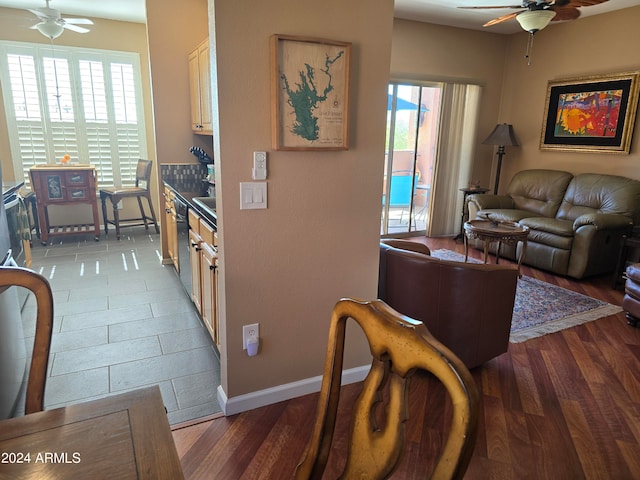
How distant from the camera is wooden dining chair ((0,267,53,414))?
1.09 metres

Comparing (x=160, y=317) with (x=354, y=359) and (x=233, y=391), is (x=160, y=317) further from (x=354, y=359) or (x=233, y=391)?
(x=354, y=359)

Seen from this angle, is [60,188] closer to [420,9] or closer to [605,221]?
[420,9]

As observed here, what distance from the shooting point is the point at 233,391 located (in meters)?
2.15

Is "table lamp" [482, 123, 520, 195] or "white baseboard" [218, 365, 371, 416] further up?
"table lamp" [482, 123, 520, 195]

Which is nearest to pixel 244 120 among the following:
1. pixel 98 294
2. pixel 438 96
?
pixel 98 294

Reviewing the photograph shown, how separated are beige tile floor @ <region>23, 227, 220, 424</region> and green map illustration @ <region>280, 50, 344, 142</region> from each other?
1492 millimetres

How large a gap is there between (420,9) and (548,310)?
3.55 meters

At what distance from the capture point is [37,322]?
1.10 meters

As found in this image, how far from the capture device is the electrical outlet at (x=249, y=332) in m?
2.10

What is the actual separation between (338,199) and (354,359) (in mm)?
944

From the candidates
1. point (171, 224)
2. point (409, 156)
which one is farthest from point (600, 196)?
point (171, 224)

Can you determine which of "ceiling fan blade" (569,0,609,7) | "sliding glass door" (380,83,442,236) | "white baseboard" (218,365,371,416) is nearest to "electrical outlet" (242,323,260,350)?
"white baseboard" (218,365,371,416)

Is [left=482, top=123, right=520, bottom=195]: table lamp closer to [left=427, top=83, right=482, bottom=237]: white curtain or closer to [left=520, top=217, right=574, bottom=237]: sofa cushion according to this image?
[left=427, top=83, right=482, bottom=237]: white curtain

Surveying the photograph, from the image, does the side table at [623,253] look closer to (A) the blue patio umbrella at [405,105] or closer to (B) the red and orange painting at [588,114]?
(B) the red and orange painting at [588,114]
